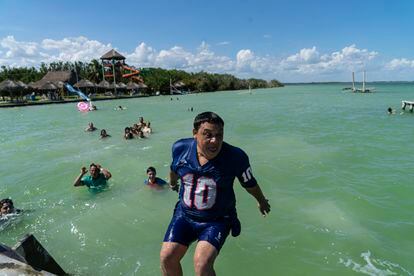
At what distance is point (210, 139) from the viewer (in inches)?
126

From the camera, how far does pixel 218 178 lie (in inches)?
128

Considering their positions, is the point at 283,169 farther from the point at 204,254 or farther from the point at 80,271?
the point at 204,254

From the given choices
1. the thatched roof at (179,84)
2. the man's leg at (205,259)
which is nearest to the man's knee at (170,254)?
the man's leg at (205,259)

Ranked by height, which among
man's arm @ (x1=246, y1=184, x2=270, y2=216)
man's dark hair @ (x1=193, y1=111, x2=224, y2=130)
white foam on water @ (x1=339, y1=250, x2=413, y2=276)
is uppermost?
man's dark hair @ (x1=193, y1=111, x2=224, y2=130)

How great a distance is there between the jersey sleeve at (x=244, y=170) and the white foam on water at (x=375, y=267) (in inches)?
A: 130

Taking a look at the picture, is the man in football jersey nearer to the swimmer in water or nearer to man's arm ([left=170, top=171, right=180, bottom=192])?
man's arm ([left=170, top=171, right=180, bottom=192])

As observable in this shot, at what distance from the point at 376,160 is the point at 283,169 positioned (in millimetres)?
4039

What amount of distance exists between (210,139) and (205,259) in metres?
1.06

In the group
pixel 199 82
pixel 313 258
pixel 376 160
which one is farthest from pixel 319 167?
pixel 199 82

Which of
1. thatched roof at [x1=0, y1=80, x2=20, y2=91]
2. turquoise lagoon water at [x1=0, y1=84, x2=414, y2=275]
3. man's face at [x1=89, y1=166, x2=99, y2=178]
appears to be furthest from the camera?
thatched roof at [x1=0, y1=80, x2=20, y2=91]

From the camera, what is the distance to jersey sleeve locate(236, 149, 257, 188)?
3316 mm

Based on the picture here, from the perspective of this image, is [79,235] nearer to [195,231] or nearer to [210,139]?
[195,231]

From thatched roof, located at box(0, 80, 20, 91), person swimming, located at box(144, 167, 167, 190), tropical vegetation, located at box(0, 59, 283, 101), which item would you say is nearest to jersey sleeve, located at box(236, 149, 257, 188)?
person swimming, located at box(144, 167, 167, 190)

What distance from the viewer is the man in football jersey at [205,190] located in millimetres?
3197
